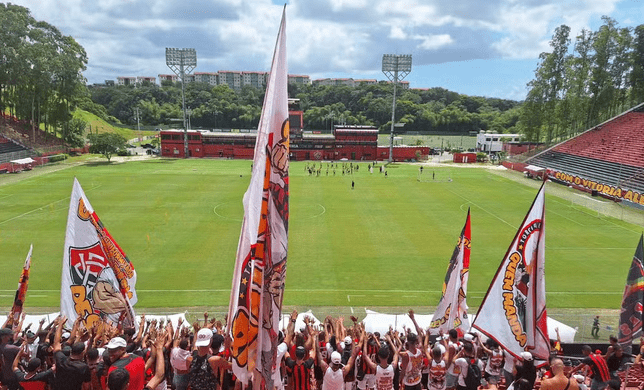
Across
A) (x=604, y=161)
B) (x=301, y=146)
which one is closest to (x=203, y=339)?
(x=604, y=161)

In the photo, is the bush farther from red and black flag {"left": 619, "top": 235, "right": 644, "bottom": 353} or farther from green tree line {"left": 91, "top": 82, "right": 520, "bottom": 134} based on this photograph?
red and black flag {"left": 619, "top": 235, "right": 644, "bottom": 353}

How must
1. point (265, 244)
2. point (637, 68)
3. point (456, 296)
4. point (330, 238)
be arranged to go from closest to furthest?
point (265, 244), point (456, 296), point (330, 238), point (637, 68)

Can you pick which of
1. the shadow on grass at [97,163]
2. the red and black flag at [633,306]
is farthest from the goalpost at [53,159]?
the red and black flag at [633,306]

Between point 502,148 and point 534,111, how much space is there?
17.7m

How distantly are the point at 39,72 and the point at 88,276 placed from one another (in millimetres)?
62424

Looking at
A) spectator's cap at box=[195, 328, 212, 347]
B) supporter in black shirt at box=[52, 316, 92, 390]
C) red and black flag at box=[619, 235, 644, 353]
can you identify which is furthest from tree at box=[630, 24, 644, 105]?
supporter in black shirt at box=[52, 316, 92, 390]

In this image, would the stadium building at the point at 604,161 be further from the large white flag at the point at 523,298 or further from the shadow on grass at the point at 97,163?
the shadow on grass at the point at 97,163

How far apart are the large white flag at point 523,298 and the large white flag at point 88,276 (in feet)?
24.9

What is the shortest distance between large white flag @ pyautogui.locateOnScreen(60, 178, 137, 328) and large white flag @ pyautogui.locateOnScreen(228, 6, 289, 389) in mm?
5289

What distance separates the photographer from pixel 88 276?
939 centimetres

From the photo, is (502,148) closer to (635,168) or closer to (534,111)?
(534,111)

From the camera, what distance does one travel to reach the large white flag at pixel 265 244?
198 inches

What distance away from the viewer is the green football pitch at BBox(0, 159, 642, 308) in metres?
18.5

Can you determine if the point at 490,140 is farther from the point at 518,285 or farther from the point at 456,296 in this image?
the point at 518,285
